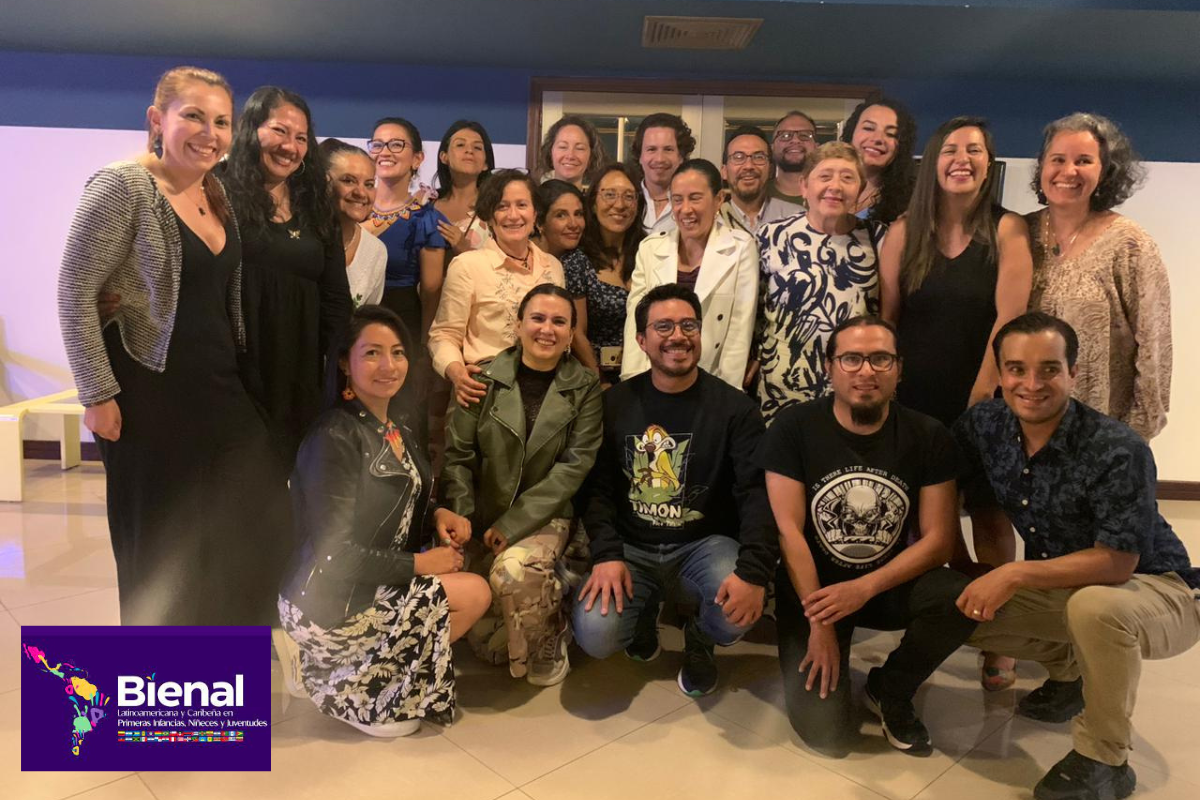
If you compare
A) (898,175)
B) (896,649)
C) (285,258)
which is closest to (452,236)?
(285,258)

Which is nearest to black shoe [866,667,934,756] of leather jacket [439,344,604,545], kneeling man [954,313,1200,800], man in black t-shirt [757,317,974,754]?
man in black t-shirt [757,317,974,754]

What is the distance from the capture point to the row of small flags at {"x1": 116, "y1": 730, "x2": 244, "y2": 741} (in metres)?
1.87

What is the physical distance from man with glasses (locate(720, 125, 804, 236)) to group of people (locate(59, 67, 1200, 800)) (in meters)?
0.41

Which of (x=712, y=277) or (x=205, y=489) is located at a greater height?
(x=712, y=277)

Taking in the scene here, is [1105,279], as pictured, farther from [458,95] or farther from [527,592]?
[458,95]

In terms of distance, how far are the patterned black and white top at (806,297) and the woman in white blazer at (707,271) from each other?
0.08 m

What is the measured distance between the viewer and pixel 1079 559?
6.34 feet

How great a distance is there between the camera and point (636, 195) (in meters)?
3.01

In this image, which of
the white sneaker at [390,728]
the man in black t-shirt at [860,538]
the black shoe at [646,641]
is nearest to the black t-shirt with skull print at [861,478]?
the man in black t-shirt at [860,538]

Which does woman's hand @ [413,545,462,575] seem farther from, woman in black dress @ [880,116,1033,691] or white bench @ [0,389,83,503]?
white bench @ [0,389,83,503]

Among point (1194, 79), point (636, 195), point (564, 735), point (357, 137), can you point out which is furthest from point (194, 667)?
point (1194, 79)

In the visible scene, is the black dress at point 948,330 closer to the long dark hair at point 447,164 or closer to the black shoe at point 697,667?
the black shoe at point 697,667

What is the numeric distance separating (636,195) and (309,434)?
1554mm

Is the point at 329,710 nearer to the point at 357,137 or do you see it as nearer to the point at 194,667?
the point at 194,667
